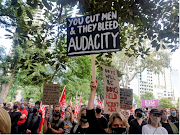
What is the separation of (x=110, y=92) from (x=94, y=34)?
1.04 metres

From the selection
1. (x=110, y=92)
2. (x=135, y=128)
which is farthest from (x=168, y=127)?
(x=110, y=92)

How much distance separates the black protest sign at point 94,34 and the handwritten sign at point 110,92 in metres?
0.66

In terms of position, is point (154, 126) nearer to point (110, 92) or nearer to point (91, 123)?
point (110, 92)

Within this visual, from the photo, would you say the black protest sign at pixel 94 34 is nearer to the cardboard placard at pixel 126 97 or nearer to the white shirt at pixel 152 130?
the white shirt at pixel 152 130

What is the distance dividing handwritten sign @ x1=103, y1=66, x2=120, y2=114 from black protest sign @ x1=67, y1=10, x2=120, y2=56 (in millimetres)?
657

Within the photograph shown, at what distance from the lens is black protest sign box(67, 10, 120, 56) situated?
222 centimetres

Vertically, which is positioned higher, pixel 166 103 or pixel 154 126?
pixel 154 126

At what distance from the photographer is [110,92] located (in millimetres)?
2564

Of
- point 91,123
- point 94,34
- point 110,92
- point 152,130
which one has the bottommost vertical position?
point 152,130

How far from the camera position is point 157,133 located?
10.5ft

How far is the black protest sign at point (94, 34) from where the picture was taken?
2223mm

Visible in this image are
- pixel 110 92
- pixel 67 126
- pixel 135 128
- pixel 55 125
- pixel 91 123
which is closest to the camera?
pixel 91 123

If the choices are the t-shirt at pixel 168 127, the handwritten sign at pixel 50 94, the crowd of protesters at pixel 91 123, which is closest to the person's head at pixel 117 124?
the crowd of protesters at pixel 91 123

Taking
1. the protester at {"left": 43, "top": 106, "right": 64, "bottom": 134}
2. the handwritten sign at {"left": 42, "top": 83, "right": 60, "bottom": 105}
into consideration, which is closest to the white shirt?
the protester at {"left": 43, "top": 106, "right": 64, "bottom": 134}
